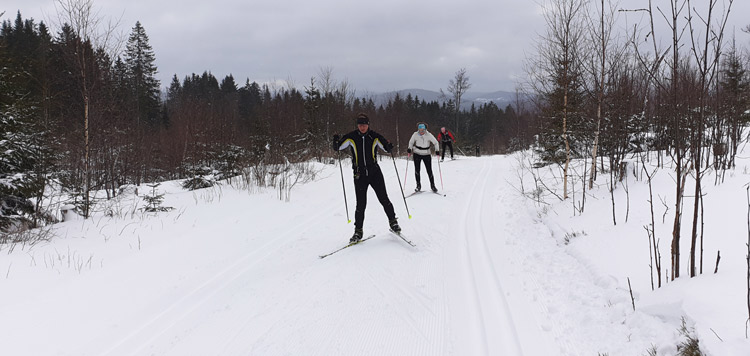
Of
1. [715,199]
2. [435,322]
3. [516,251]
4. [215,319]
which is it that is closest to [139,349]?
[215,319]

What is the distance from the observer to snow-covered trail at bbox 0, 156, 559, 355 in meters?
3.03

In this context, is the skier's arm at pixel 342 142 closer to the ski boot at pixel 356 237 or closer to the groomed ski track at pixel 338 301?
the ski boot at pixel 356 237

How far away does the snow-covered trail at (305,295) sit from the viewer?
303cm

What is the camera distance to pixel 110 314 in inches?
140

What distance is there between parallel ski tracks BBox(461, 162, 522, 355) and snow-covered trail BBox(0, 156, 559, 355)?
0.05 feet

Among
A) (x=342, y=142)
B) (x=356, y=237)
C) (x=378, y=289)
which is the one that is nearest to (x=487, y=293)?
(x=378, y=289)

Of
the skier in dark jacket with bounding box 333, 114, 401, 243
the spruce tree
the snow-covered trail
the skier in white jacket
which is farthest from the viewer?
the spruce tree

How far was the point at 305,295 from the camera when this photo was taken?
3920mm

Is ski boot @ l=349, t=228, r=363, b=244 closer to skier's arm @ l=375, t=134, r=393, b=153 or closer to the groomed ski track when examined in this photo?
the groomed ski track

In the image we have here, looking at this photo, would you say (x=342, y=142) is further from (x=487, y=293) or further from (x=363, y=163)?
(x=487, y=293)

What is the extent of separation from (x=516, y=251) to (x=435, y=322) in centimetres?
260

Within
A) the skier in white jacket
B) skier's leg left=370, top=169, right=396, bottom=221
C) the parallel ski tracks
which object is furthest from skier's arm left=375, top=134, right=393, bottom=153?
the skier in white jacket

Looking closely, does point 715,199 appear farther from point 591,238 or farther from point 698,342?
point 698,342

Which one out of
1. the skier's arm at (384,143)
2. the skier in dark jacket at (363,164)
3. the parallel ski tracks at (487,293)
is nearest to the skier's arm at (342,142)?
the skier in dark jacket at (363,164)
